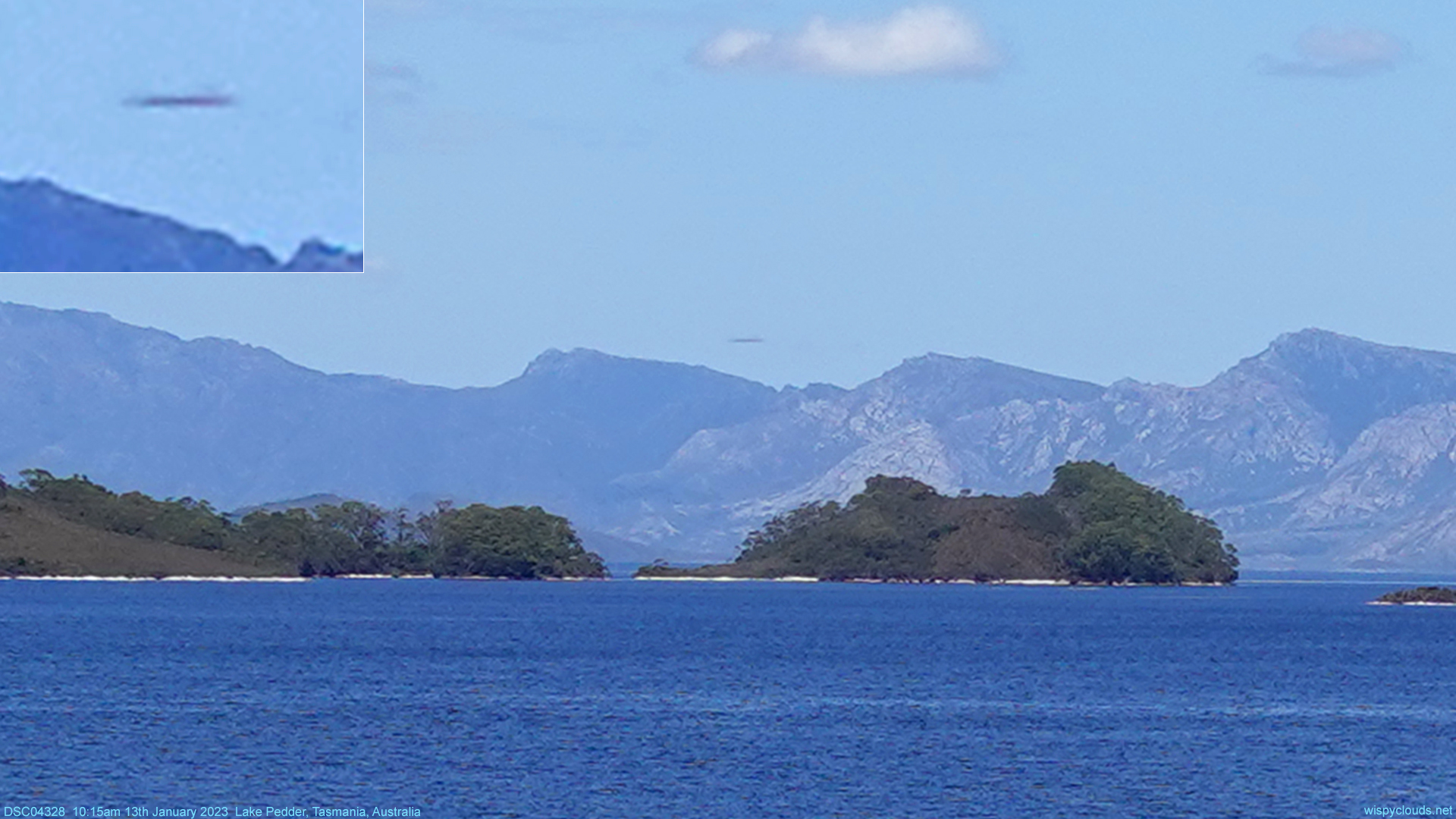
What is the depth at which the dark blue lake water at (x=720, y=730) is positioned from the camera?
73750 millimetres

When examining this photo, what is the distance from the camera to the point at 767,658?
15412 centimetres

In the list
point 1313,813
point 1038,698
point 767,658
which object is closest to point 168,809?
point 1313,813

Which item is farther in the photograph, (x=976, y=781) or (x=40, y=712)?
(x=40, y=712)

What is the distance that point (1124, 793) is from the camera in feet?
247

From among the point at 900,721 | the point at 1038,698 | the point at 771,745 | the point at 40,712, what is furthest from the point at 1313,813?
the point at 40,712

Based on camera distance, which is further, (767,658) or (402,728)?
(767,658)

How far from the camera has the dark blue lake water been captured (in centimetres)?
7375

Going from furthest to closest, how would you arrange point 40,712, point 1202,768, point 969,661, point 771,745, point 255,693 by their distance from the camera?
point 969,661 < point 255,693 < point 40,712 < point 771,745 < point 1202,768

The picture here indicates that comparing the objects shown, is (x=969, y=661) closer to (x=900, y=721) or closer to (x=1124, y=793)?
(x=900, y=721)

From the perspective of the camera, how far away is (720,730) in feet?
318

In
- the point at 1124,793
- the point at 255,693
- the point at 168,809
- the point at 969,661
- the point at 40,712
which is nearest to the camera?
the point at 168,809

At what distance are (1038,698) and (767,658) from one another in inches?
1506

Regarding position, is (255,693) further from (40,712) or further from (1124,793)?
(1124,793)

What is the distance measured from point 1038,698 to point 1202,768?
34.9 meters
